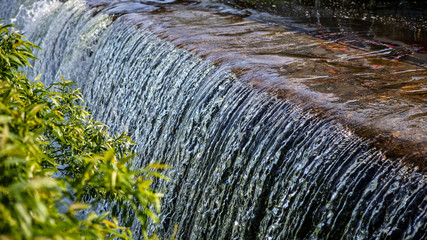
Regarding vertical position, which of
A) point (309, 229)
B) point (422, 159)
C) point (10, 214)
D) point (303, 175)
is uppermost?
point (10, 214)

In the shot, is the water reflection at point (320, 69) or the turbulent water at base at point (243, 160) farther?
the water reflection at point (320, 69)

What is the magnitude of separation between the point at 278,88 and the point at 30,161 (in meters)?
2.54

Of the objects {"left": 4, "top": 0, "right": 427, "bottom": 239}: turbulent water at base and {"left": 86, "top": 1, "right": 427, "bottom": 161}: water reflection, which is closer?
{"left": 4, "top": 0, "right": 427, "bottom": 239}: turbulent water at base

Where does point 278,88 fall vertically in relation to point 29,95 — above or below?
below

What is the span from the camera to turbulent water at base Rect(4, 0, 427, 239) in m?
2.53

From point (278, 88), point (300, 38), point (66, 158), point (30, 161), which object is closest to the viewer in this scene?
point (30, 161)

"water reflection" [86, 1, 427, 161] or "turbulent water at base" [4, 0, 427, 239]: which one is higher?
"water reflection" [86, 1, 427, 161]

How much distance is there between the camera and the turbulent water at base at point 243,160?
99.4 inches

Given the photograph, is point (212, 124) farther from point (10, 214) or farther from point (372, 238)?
point (10, 214)

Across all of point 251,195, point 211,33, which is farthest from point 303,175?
point 211,33

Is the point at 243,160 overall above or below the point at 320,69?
below

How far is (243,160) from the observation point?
11.4ft

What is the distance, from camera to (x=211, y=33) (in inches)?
230

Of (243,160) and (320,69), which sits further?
(320,69)
